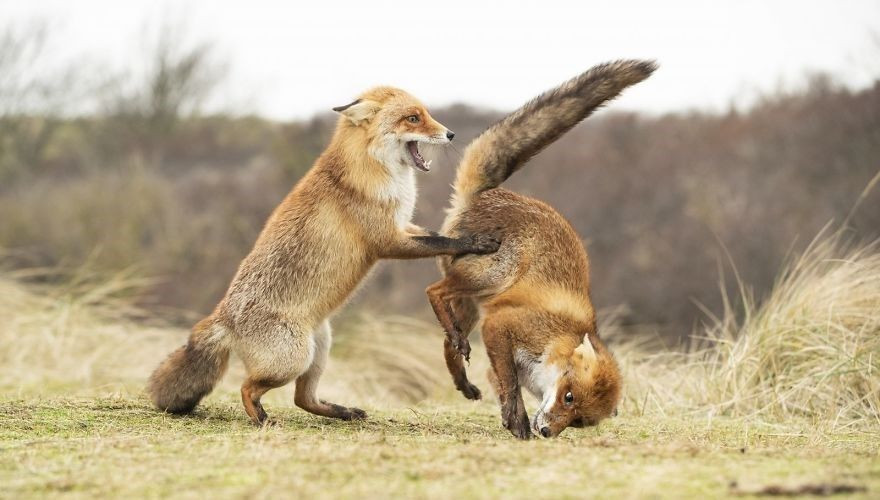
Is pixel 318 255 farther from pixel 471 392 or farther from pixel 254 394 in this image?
pixel 471 392

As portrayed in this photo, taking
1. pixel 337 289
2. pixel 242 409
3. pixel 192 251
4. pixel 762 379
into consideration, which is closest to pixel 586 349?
pixel 337 289

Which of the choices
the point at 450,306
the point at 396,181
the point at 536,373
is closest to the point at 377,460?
the point at 536,373

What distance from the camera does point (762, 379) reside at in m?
8.02

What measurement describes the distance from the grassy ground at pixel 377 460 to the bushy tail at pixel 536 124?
→ 5.77ft

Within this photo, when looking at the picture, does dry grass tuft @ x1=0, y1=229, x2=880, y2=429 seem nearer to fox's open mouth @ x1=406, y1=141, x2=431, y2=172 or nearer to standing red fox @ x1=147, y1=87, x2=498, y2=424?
→ standing red fox @ x1=147, y1=87, x2=498, y2=424

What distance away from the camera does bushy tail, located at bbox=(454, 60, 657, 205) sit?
6.24 meters

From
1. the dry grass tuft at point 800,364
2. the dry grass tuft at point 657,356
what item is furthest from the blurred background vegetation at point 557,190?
the dry grass tuft at point 800,364

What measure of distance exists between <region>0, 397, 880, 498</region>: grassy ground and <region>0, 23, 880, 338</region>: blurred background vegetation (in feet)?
33.1

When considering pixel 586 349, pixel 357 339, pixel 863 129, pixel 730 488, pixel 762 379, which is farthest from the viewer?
pixel 863 129

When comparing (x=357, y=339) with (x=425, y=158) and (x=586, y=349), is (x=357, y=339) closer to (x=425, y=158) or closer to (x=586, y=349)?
(x=425, y=158)

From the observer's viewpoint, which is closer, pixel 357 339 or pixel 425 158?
pixel 425 158

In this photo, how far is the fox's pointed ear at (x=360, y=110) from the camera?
6324 millimetres

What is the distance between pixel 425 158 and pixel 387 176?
344mm

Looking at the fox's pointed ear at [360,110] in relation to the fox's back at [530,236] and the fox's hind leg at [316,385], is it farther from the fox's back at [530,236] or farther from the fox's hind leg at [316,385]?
the fox's hind leg at [316,385]
